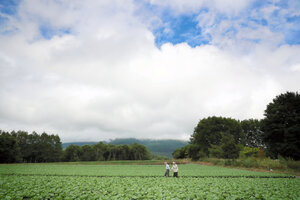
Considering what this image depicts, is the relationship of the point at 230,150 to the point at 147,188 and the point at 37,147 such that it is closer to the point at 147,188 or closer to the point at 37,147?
the point at 147,188

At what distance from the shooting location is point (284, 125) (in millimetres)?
38688

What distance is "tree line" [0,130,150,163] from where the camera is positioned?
248 ft

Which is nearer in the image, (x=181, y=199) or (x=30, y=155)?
(x=181, y=199)

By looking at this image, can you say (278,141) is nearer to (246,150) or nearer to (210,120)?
(246,150)

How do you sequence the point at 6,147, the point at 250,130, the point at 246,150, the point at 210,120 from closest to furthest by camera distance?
the point at 246,150, the point at 6,147, the point at 210,120, the point at 250,130

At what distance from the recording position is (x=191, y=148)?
74625 millimetres

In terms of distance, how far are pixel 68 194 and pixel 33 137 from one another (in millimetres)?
109772

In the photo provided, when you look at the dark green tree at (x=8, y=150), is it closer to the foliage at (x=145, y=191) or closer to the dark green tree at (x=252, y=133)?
the foliage at (x=145, y=191)

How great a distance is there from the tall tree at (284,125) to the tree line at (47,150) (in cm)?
9283

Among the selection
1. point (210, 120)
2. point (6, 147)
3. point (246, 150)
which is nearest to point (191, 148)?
point (210, 120)

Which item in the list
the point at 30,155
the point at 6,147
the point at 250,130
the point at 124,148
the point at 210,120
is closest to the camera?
the point at 6,147

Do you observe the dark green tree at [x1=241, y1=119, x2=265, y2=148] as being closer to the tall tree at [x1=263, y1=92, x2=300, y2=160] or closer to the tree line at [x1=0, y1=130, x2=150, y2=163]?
the tall tree at [x1=263, y1=92, x2=300, y2=160]

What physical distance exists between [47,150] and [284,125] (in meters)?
109

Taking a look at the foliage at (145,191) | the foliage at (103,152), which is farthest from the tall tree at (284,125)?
the foliage at (103,152)
